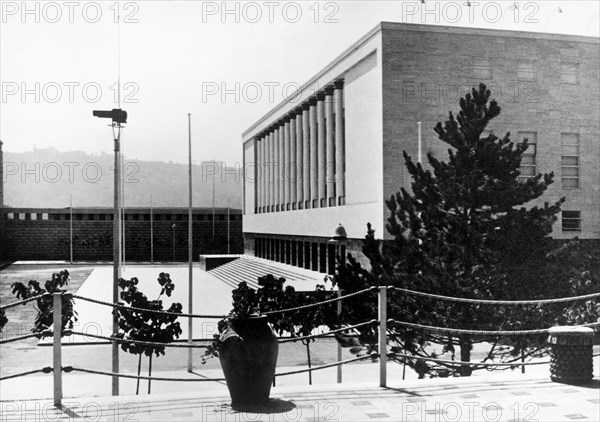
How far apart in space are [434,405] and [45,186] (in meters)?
199

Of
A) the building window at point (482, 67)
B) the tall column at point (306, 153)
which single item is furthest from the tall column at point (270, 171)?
the building window at point (482, 67)

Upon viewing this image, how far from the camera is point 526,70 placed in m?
28.1

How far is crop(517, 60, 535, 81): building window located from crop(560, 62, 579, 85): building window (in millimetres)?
1564

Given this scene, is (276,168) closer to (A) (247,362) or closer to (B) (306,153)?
(B) (306,153)

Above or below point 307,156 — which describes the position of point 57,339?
below

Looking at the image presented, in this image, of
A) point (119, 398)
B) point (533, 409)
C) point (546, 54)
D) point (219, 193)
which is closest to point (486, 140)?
point (533, 409)

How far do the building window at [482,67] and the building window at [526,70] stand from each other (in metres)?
1.40

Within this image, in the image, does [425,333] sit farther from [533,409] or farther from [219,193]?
[219,193]

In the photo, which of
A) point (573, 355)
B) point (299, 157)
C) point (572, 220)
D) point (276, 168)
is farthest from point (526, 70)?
point (573, 355)

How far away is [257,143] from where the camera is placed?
52906 millimetres

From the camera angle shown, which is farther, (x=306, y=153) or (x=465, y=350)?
(x=306, y=153)

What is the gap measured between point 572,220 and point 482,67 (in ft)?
26.0

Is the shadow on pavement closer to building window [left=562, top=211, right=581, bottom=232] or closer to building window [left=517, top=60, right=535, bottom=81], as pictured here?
building window [left=517, top=60, right=535, bottom=81]

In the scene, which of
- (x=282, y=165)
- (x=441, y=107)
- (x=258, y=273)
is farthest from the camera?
(x=282, y=165)
